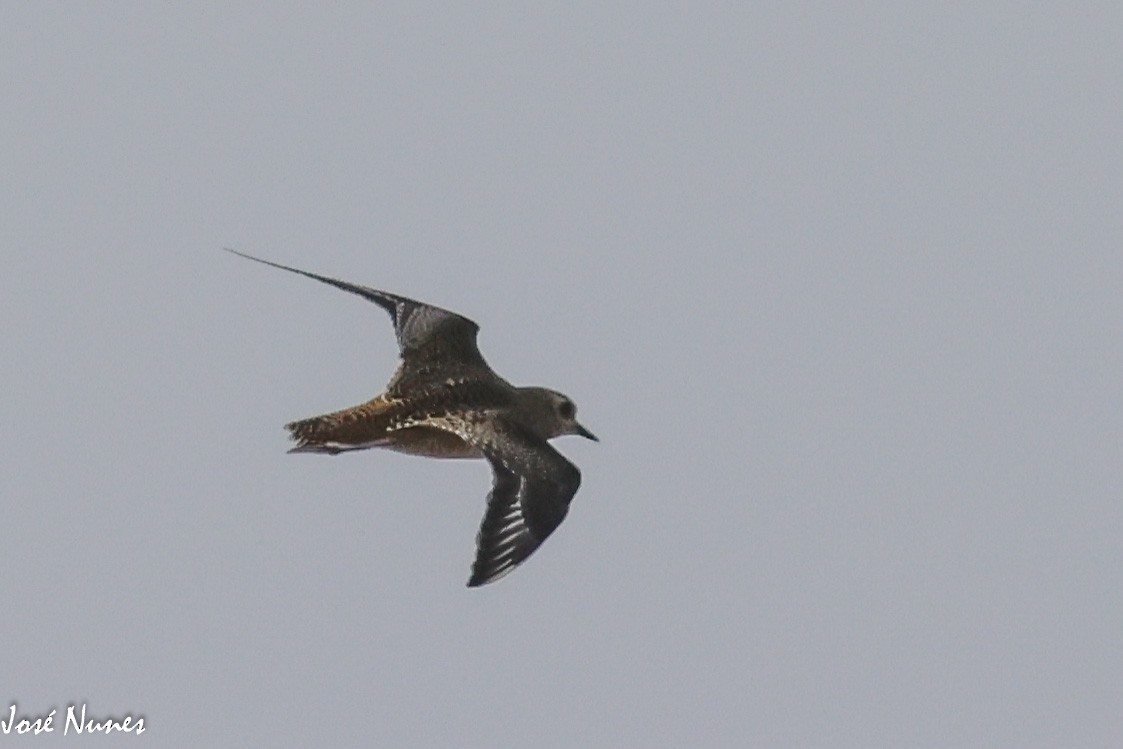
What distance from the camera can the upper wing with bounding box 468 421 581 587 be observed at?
45.4 feet

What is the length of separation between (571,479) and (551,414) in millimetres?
2483

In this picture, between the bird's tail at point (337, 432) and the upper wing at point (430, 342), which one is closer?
the bird's tail at point (337, 432)

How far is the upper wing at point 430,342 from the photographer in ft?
55.9

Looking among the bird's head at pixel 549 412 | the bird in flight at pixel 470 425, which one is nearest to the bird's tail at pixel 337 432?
the bird in flight at pixel 470 425

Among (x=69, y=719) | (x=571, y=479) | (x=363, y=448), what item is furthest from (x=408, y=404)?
(x=69, y=719)

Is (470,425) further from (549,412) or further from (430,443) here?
(549,412)

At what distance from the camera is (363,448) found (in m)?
16.0

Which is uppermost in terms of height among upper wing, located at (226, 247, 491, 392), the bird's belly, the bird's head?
upper wing, located at (226, 247, 491, 392)

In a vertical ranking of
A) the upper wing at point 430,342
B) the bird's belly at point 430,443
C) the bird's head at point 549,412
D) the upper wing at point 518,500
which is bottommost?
the upper wing at point 518,500

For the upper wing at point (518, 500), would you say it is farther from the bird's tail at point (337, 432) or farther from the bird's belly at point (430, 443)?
the bird's tail at point (337, 432)

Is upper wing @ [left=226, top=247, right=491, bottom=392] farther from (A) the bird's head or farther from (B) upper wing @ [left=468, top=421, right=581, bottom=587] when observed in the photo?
(B) upper wing @ [left=468, top=421, right=581, bottom=587]

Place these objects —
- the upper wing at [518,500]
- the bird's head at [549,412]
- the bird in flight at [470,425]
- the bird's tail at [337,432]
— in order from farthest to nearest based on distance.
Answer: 1. the bird's head at [549,412]
2. the bird's tail at [337,432]
3. the bird in flight at [470,425]
4. the upper wing at [518,500]

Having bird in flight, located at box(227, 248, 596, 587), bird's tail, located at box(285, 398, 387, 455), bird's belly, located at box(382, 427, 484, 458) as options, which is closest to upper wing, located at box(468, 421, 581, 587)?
bird in flight, located at box(227, 248, 596, 587)

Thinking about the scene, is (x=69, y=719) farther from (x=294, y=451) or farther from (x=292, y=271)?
(x=292, y=271)
